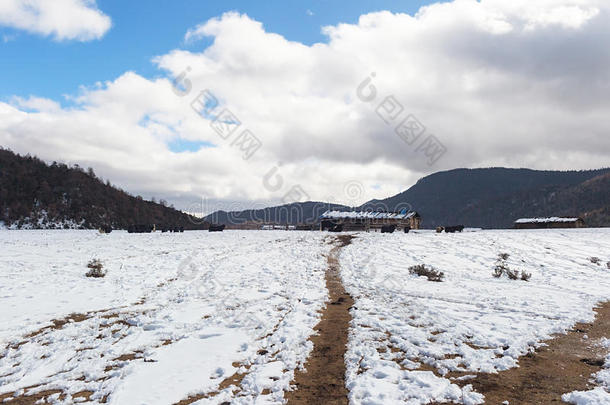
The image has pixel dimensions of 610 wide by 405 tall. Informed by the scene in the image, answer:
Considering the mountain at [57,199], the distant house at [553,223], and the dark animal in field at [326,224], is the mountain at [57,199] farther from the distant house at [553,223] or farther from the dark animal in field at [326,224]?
the distant house at [553,223]

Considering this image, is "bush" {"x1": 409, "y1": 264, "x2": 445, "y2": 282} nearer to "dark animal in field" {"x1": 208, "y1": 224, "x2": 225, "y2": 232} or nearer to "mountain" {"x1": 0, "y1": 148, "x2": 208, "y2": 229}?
"dark animal in field" {"x1": 208, "y1": 224, "x2": 225, "y2": 232}

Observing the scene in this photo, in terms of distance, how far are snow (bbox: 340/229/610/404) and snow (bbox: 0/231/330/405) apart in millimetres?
1385

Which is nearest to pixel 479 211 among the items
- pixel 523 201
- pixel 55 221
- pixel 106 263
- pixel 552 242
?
pixel 523 201

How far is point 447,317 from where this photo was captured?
9.30 meters

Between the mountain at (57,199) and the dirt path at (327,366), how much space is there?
243 feet

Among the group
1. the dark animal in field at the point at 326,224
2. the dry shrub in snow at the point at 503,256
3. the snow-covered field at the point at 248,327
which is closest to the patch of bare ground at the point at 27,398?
the snow-covered field at the point at 248,327

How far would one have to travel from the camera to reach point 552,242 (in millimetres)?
30594

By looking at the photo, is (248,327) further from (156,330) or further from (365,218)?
(365,218)

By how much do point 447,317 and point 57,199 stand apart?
280 ft

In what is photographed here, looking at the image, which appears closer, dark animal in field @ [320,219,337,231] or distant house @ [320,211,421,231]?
dark animal in field @ [320,219,337,231]

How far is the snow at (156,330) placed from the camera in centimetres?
536

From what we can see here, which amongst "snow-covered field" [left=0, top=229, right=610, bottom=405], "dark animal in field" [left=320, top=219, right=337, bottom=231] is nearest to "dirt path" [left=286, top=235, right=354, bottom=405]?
"snow-covered field" [left=0, top=229, right=610, bottom=405]

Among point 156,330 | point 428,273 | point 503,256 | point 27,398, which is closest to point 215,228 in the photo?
point 503,256

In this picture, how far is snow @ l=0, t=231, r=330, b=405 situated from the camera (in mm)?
5363
